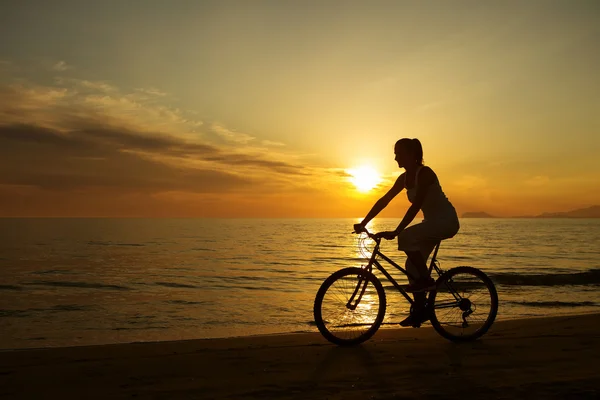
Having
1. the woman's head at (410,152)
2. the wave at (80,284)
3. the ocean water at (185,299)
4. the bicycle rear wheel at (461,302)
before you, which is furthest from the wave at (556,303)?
the wave at (80,284)

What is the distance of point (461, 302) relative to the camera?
721cm

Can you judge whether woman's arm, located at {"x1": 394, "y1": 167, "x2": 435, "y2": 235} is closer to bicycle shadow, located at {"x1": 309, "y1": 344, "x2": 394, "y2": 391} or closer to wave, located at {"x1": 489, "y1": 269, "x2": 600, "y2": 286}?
bicycle shadow, located at {"x1": 309, "y1": 344, "x2": 394, "y2": 391}

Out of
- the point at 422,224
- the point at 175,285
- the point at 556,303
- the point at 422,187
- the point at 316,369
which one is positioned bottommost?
the point at 175,285

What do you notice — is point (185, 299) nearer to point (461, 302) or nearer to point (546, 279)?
point (461, 302)

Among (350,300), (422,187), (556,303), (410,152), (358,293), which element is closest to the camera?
(422,187)

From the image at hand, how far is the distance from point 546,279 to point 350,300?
71.7 ft

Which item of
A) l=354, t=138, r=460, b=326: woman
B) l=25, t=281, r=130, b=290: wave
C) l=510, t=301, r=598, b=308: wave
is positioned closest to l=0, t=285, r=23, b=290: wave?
l=25, t=281, r=130, b=290: wave

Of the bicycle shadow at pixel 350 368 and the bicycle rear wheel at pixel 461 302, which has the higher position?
the bicycle rear wheel at pixel 461 302

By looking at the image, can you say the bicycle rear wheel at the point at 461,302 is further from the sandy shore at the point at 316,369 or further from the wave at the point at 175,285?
the wave at the point at 175,285

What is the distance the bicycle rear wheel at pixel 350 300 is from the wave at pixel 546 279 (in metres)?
18.2

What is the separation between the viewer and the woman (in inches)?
263

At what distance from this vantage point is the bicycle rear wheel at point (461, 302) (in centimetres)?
705

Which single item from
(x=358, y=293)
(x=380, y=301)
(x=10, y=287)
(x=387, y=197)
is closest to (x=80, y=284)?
(x=10, y=287)

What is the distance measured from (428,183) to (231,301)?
11559 millimetres
